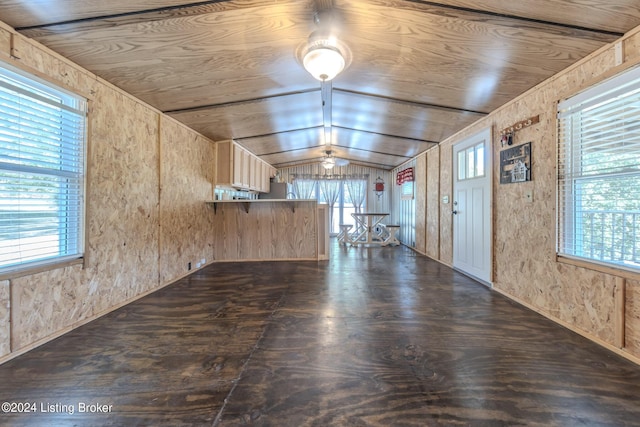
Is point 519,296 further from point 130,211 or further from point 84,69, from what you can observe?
point 84,69

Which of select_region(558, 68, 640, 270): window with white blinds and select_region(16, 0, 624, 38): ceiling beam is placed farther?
select_region(558, 68, 640, 270): window with white blinds

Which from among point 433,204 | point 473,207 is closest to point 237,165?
point 433,204

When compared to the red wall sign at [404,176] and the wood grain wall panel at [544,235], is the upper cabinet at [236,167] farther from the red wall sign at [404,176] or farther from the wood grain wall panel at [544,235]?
the wood grain wall panel at [544,235]

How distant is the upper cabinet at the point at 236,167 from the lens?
4.86m

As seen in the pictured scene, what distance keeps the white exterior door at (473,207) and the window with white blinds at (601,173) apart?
1.11 metres

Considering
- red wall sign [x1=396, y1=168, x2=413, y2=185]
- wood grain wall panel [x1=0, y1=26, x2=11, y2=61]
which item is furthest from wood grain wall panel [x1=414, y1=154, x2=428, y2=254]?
wood grain wall panel [x1=0, y1=26, x2=11, y2=61]

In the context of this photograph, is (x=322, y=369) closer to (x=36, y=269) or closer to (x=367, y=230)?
(x=36, y=269)

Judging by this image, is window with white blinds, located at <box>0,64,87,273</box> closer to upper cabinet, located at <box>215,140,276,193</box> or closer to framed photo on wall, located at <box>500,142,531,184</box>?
upper cabinet, located at <box>215,140,276,193</box>

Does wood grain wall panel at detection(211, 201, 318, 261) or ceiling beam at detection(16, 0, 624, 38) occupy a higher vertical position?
ceiling beam at detection(16, 0, 624, 38)

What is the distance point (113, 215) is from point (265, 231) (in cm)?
263

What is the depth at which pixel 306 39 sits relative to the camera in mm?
2137

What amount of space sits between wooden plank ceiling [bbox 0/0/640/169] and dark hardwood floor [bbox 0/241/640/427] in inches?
85.7

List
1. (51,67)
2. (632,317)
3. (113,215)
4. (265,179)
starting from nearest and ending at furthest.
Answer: (632,317) < (51,67) < (113,215) < (265,179)

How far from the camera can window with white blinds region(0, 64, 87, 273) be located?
1779mm
